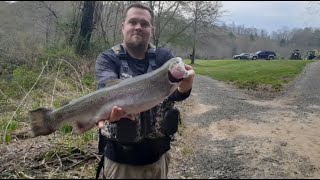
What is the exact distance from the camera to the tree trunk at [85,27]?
70.6 feet

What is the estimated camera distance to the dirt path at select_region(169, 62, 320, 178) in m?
6.65

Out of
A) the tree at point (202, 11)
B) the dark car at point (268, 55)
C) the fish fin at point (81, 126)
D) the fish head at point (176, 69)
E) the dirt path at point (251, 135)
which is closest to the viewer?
the fish head at point (176, 69)

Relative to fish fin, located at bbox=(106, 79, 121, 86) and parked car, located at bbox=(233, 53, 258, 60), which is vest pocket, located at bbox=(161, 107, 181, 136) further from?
parked car, located at bbox=(233, 53, 258, 60)

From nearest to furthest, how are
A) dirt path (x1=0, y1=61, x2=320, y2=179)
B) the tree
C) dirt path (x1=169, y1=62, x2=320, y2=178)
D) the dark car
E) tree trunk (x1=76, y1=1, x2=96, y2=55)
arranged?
dirt path (x1=0, y1=61, x2=320, y2=179)
dirt path (x1=169, y1=62, x2=320, y2=178)
tree trunk (x1=76, y1=1, x2=96, y2=55)
the dark car
the tree

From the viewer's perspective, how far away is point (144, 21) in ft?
13.5

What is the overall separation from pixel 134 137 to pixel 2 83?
1160 cm

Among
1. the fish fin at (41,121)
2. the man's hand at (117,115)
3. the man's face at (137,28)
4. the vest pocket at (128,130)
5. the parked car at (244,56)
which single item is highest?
the man's face at (137,28)

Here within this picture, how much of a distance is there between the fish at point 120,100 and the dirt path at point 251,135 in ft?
2.56

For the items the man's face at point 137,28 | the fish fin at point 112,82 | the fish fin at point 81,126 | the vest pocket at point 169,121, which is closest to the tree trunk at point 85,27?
the man's face at point 137,28

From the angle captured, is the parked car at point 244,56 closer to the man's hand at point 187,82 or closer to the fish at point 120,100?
the man's hand at point 187,82

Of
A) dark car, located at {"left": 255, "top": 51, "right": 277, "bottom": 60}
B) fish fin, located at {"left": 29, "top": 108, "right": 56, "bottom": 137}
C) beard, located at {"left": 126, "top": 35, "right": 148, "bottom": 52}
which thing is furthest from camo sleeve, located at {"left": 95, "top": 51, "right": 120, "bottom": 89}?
dark car, located at {"left": 255, "top": 51, "right": 277, "bottom": 60}

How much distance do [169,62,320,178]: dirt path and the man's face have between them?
135 centimetres

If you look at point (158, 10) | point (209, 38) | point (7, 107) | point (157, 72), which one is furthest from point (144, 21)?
point (209, 38)

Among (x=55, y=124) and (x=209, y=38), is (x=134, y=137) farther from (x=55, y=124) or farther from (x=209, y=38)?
(x=209, y=38)
